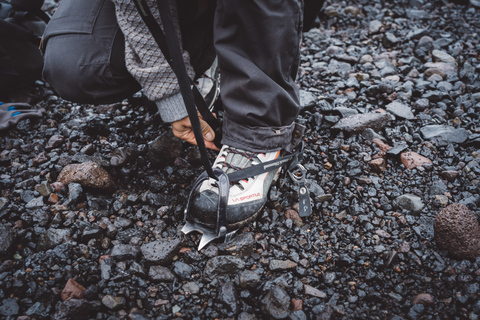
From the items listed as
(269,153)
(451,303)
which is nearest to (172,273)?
(269,153)

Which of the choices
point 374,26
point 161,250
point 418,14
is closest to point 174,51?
point 161,250

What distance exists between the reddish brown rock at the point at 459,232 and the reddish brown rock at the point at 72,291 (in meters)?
1.86

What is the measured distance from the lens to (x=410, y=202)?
1879 millimetres

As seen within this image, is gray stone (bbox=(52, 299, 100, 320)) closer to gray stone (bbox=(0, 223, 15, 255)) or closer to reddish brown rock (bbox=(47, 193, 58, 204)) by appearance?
gray stone (bbox=(0, 223, 15, 255))

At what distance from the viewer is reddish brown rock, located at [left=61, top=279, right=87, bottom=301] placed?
1.51 meters

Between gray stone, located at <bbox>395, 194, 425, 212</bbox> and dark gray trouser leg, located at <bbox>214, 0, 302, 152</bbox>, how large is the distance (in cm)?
83

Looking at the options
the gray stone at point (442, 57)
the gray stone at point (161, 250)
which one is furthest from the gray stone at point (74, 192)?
the gray stone at point (442, 57)

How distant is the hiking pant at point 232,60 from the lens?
148 cm

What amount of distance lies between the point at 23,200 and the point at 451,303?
2459 millimetres

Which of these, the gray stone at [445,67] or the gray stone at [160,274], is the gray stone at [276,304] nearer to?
the gray stone at [160,274]

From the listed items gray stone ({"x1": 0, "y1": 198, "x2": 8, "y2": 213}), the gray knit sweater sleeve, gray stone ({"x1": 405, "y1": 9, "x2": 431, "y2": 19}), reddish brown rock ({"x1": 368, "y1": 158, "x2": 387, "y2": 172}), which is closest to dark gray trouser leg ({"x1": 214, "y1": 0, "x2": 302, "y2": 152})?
the gray knit sweater sleeve

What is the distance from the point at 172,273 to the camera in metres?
1.64

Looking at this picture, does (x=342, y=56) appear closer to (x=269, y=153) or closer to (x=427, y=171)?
(x=427, y=171)

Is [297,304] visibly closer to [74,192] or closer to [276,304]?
[276,304]
